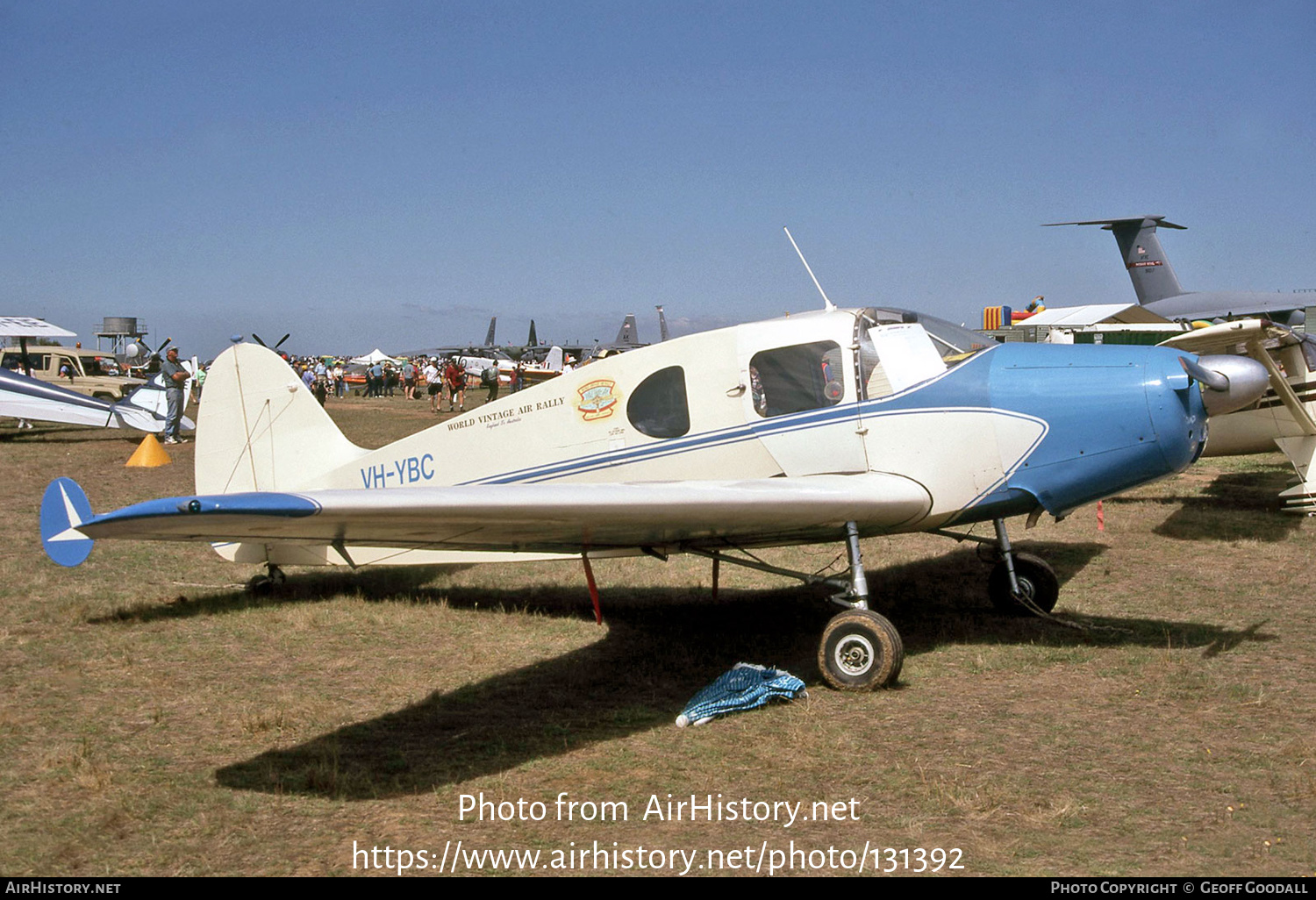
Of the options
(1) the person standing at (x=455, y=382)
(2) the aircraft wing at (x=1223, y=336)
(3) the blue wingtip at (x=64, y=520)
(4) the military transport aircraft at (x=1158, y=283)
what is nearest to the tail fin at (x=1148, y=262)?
(4) the military transport aircraft at (x=1158, y=283)

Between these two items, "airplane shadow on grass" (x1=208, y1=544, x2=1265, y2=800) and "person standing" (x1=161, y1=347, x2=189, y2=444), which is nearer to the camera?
"airplane shadow on grass" (x1=208, y1=544, x2=1265, y2=800)

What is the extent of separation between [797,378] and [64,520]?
14.4ft

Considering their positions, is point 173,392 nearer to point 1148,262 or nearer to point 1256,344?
point 1256,344

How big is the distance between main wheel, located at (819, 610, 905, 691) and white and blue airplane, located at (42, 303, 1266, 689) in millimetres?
12

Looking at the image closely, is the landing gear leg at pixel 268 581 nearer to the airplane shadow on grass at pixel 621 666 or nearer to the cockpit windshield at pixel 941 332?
the airplane shadow on grass at pixel 621 666

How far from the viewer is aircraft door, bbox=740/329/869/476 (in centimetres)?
655

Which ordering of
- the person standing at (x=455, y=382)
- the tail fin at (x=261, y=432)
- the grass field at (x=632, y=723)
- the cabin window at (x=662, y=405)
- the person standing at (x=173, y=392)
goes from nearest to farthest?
the grass field at (x=632, y=723) → the cabin window at (x=662, y=405) → the tail fin at (x=261, y=432) → the person standing at (x=173, y=392) → the person standing at (x=455, y=382)

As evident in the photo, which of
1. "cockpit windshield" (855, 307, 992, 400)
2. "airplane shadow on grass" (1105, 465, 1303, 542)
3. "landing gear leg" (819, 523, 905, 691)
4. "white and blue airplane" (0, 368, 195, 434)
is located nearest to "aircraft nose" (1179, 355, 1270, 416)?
"cockpit windshield" (855, 307, 992, 400)

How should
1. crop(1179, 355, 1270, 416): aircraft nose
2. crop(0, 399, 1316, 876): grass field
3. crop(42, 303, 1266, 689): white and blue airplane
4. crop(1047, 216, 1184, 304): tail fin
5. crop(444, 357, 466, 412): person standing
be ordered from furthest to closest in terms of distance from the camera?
crop(1047, 216, 1184, 304): tail fin
crop(444, 357, 466, 412): person standing
crop(1179, 355, 1270, 416): aircraft nose
crop(42, 303, 1266, 689): white and blue airplane
crop(0, 399, 1316, 876): grass field

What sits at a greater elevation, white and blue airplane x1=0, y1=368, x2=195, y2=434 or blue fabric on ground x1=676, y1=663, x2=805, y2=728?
white and blue airplane x1=0, y1=368, x2=195, y2=434

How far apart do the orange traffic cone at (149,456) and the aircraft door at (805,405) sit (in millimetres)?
15454

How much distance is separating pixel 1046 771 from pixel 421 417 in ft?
96.6

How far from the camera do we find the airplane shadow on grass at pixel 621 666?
504cm

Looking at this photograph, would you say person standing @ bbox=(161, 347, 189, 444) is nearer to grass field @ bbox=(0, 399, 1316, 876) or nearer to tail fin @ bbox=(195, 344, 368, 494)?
grass field @ bbox=(0, 399, 1316, 876)
